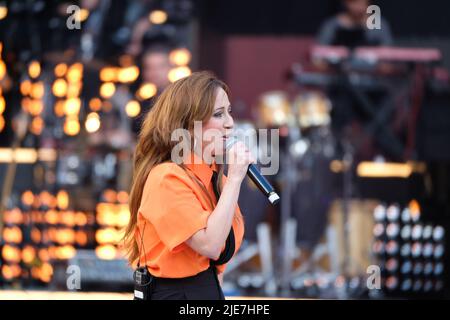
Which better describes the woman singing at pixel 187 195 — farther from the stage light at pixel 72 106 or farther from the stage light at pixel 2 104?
the stage light at pixel 2 104

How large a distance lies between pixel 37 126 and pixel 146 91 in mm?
892

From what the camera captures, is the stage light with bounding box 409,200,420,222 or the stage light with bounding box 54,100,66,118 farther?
the stage light with bounding box 54,100,66,118

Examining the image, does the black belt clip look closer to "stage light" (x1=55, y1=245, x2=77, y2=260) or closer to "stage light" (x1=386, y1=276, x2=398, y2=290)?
"stage light" (x1=55, y1=245, x2=77, y2=260)

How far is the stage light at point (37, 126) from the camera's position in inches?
286

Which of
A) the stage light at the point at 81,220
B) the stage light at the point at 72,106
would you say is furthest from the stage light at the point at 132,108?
the stage light at the point at 81,220

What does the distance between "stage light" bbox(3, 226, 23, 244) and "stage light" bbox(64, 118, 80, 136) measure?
0.84 meters

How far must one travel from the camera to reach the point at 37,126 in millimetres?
7293

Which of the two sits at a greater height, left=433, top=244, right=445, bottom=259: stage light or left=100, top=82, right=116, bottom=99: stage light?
left=100, top=82, right=116, bottom=99: stage light

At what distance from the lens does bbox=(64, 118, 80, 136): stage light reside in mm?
7297

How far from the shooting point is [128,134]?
7258mm

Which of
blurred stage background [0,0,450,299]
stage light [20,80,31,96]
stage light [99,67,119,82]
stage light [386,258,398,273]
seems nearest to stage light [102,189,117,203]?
blurred stage background [0,0,450,299]
